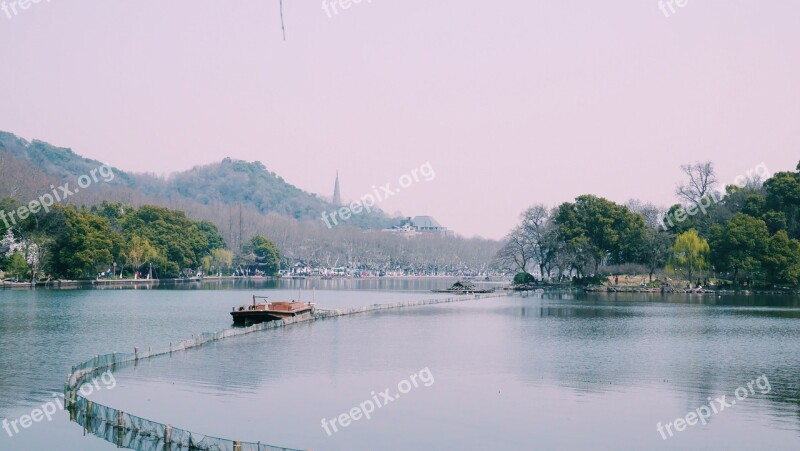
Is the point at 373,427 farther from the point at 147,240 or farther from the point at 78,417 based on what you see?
the point at 147,240

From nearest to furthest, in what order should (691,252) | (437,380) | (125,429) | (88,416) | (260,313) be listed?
(125,429)
(88,416)
(437,380)
(260,313)
(691,252)

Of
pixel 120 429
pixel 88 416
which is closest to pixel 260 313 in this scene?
pixel 88 416

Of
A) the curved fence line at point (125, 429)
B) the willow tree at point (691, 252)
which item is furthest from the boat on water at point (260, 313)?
the willow tree at point (691, 252)

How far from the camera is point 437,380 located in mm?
42656

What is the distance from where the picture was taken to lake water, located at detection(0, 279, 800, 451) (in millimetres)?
30953

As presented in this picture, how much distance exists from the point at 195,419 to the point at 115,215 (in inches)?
6419

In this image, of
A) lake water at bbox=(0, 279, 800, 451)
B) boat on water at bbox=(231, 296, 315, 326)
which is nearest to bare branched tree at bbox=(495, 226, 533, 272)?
lake water at bbox=(0, 279, 800, 451)

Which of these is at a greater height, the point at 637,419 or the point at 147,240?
the point at 147,240

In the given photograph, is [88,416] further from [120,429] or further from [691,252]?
[691,252]

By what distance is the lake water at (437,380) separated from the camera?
3095 centimetres

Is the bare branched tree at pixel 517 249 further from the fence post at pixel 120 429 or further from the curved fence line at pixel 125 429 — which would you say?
the fence post at pixel 120 429

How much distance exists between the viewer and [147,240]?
6476 inches

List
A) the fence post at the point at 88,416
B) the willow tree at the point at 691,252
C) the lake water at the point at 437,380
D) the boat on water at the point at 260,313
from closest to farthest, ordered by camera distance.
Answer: the fence post at the point at 88,416 < the lake water at the point at 437,380 < the boat on water at the point at 260,313 < the willow tree at the point at 691,252

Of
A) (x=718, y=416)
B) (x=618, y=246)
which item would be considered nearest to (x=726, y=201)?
(x=618, y=246)
